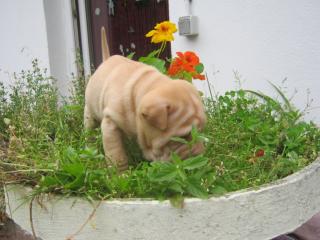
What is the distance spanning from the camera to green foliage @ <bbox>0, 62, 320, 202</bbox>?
5.94 ft

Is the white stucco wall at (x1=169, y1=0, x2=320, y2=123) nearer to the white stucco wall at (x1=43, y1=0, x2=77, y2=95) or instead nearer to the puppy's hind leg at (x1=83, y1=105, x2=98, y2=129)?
the puppy's hind leg at (x1=83, y1=105, x2=98, y2=129)

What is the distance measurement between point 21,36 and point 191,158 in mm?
4766

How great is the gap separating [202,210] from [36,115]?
1.80 metres

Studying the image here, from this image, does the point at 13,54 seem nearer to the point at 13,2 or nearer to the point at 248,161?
the point at 13,2

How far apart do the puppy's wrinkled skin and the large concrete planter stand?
29 cm

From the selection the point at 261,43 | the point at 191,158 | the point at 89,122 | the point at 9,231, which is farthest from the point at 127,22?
the point at 191,158

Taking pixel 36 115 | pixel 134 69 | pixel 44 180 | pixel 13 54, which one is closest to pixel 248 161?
pixel 134 69

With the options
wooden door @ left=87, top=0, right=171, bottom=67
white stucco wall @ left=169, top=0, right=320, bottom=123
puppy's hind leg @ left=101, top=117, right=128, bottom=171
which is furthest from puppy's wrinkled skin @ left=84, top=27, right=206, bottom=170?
wooden door @ left=87, top=0, right=171, bottom=67

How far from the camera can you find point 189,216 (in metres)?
1.74

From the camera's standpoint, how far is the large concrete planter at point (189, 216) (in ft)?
5.71

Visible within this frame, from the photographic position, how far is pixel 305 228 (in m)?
2.54

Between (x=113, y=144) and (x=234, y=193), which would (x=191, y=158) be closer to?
(x=234, y=193)

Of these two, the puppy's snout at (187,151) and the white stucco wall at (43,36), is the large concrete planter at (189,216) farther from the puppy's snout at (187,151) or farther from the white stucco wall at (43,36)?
the white stucco wall at (43,36)

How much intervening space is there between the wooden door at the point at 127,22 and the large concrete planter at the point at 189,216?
3.49m
